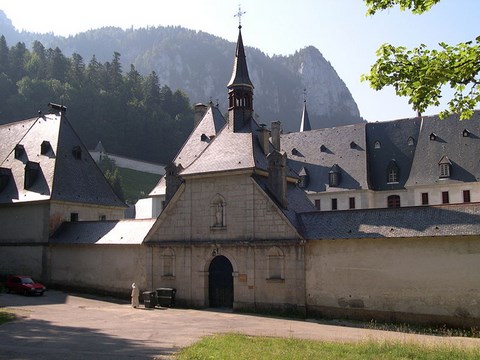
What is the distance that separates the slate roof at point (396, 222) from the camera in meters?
24.6

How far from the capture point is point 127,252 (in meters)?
35.2

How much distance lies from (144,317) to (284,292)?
7475mm

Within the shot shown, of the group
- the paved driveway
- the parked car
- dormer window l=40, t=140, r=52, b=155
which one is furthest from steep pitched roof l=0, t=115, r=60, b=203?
the paved driveway

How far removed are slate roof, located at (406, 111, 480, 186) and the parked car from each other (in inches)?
1481

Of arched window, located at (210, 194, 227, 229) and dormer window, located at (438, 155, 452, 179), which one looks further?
dormer window, located at (438, 155, 452, 179)

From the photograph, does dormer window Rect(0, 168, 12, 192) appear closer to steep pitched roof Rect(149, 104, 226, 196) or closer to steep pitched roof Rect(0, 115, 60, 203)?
steep pitched roof Rect(0, 115, 60, 203)

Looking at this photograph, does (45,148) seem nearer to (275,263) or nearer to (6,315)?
(6,315)

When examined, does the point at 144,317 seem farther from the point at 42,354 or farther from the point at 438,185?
the point at 438,185

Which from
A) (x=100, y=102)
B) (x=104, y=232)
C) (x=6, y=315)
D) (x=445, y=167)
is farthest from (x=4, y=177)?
(x=100, y=102)

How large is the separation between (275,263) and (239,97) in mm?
12281

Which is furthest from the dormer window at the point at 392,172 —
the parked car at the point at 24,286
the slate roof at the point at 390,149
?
the parked car at the point at 24,286

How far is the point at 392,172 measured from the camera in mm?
57781

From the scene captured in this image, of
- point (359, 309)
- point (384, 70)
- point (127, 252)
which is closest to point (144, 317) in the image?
point (127, 252)

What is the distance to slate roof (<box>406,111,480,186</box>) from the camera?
172 ft
